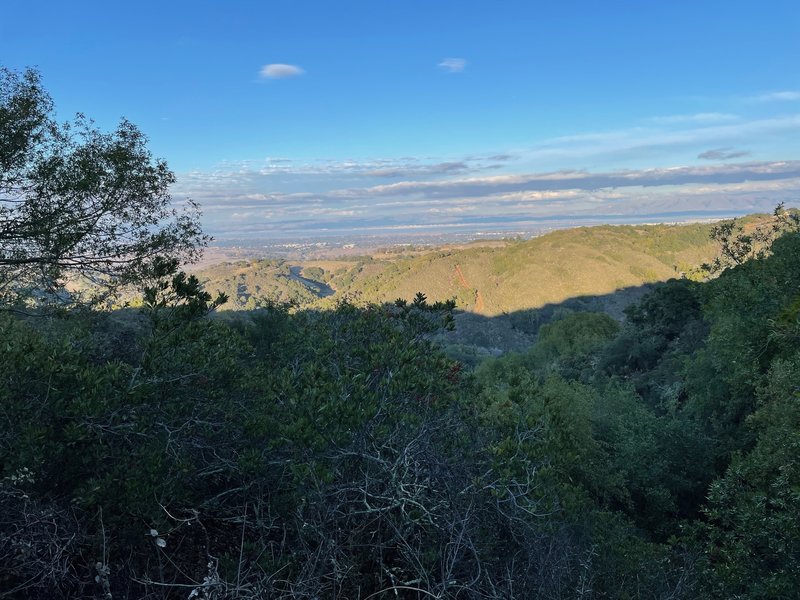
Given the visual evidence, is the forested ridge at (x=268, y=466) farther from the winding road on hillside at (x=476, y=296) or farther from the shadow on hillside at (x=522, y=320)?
the winding road on hillside at (x=476, y=296)

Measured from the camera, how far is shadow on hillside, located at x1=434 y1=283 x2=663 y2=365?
140 m

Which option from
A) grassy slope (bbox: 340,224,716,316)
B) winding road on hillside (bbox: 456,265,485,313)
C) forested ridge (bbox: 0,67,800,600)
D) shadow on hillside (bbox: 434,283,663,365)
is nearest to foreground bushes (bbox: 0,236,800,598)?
forested ridge (bbox: 0,67,800,600)

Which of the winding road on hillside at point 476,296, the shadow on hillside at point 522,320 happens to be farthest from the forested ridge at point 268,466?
the winding road on hillside at point 476,296

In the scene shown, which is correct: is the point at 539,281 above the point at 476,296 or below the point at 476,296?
above

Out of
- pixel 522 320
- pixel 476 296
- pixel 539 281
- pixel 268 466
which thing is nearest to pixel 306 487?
pixel 268 466

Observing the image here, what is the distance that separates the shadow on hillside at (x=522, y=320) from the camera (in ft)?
459

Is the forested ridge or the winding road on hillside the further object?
the winding road on hillside

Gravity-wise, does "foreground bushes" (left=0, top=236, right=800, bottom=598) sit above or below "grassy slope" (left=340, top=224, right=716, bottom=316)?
above

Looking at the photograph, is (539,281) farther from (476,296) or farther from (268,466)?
(268,466)

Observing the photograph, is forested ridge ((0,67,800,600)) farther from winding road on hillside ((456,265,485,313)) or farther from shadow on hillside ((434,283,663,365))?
winding road on hillside ((456,265,485,313))

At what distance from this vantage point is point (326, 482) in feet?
18.2

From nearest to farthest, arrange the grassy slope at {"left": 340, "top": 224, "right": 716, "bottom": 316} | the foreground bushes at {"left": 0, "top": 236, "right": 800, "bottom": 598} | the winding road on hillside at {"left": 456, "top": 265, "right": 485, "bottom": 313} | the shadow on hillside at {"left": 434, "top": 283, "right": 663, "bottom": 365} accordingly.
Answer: the foreground bushes at {"left": 0, "top": 236, "right": 800, "bottom": 598}
the shadow on hillside at {"left": 434, "top": 283, "right": 663, "bottom": 365}
the grassy slope at {"left": 340, "top": 224, "right": 716, "bottom": 316}
the winding road on hillside at {"left": 456, "top": 265, "right": 485, "bottom": 313}

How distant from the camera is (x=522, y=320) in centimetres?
15300

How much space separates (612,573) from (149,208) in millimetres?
10991
